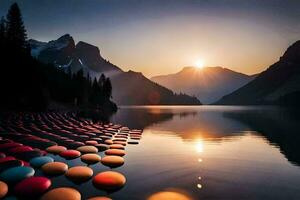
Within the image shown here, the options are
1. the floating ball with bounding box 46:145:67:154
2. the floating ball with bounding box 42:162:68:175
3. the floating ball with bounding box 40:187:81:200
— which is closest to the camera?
the floating ball with bounding box 40:187:81:200

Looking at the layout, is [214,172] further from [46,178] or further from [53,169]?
[46,178]

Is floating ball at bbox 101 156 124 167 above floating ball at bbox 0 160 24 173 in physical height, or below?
below

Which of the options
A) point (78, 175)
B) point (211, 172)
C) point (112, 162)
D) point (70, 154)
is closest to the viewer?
point (78, 175)

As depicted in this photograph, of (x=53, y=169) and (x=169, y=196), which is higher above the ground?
(x=53, y=169)

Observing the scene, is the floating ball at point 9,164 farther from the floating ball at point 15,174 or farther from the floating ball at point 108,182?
the floating ball at point 108,182

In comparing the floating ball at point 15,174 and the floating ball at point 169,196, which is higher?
the floating ball at point 15,174

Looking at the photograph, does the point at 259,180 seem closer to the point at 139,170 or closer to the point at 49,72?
the point at 139,170

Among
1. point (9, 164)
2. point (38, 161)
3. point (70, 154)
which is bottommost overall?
point (70, 154)

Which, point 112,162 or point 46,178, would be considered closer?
point 46,178

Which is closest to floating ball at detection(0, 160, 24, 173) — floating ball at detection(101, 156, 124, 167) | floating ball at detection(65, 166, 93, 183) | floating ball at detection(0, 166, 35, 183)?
floating ball at detection(0, 166, 35, 183)

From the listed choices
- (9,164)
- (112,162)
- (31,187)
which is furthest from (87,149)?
(31,187)

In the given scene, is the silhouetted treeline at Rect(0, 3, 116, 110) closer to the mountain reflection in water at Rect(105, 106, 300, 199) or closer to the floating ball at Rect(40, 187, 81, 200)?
the mountain reflection in water at Rect(105, 106, 300, 199)

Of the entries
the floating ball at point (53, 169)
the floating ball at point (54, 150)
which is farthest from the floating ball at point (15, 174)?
the floating ball at point (54, 150)

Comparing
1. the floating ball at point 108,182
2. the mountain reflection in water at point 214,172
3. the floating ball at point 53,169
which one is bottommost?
the mountain reflection in water at point 214,172
